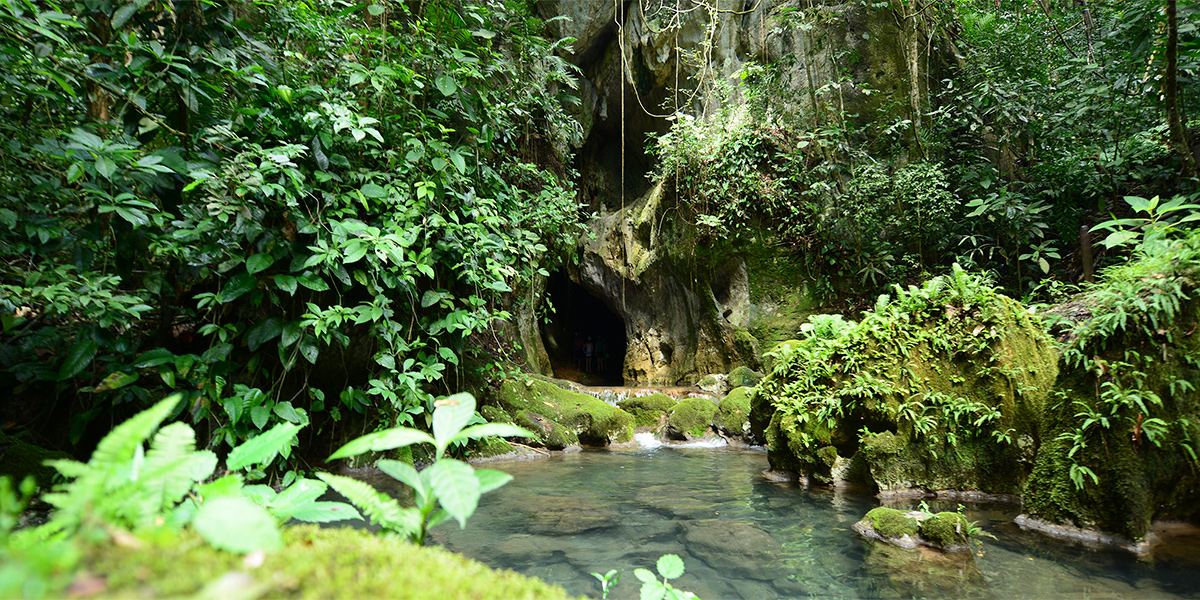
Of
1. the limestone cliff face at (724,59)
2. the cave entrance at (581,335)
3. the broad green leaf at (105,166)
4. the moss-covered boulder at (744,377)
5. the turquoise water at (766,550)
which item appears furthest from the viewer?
the cave entrance at (581,335)

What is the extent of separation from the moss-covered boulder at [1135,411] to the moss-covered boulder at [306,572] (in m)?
4.70

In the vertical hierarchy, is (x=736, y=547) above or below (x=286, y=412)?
below

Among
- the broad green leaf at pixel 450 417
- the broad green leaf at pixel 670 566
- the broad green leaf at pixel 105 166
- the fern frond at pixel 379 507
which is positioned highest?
the broad green leaf at pixel 105 166

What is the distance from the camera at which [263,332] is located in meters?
4.17

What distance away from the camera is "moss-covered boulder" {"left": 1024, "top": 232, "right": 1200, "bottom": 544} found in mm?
3576

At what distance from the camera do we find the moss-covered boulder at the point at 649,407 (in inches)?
366

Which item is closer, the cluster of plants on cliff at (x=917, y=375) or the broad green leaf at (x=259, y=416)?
the broad green leaf at (x=259, y=416)

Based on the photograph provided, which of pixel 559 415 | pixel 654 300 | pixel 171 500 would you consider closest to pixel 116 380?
pixel 171 500

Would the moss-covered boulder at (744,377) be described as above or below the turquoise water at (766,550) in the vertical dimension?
above

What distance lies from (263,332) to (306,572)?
4.20m

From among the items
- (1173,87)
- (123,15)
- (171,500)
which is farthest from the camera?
(1173,87)

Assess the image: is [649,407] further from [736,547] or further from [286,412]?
[286,412]

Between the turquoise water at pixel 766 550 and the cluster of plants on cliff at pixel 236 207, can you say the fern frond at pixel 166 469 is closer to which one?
the turquoise water at pixel 766 550

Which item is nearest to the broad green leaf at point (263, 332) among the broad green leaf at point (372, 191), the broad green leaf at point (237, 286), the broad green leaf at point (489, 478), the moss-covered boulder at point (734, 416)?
the broad green leaf at point (237, 286)
